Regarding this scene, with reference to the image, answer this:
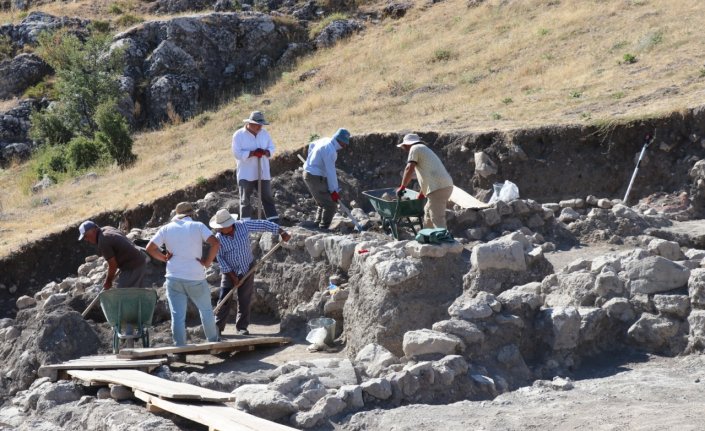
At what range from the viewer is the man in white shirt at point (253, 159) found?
43.5 feet

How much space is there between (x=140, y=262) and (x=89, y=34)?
23711mm

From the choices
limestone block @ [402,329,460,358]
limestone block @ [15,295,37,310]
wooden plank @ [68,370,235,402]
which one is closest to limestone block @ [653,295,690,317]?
limestone block @ [402,329,460,358]

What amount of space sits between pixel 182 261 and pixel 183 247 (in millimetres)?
157

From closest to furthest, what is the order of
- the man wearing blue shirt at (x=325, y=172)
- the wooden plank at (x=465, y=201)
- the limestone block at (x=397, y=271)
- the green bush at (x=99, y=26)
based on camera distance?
the limestone block at (x=397, y=271), the man wearing blue shirt at (x=325, y=172), the wooden plank at (x=465, y=201), the green bush at (x=99, y=26)

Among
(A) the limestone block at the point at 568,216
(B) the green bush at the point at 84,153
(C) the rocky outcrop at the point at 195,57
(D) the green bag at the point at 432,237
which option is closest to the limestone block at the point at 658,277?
(D) the green bag at the point at 432,237

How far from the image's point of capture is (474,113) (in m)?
19.6

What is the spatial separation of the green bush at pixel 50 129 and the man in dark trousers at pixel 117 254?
17.9m

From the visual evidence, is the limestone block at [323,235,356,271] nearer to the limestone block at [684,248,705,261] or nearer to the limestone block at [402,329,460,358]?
the limestone block at [402,329,460,358]

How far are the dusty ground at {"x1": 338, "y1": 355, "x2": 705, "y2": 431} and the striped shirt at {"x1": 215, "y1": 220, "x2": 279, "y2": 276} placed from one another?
4103 mm

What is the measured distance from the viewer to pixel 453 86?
23375 mm

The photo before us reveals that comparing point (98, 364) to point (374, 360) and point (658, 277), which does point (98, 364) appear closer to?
point (374, 360)

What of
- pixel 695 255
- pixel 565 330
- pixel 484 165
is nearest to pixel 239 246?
pixel 565 330

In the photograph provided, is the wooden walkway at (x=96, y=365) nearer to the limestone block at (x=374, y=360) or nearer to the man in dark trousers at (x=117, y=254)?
the man in dark trousers at (x=117, y=254)

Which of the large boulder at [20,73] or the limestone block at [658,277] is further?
the large boulder at [20,73]
